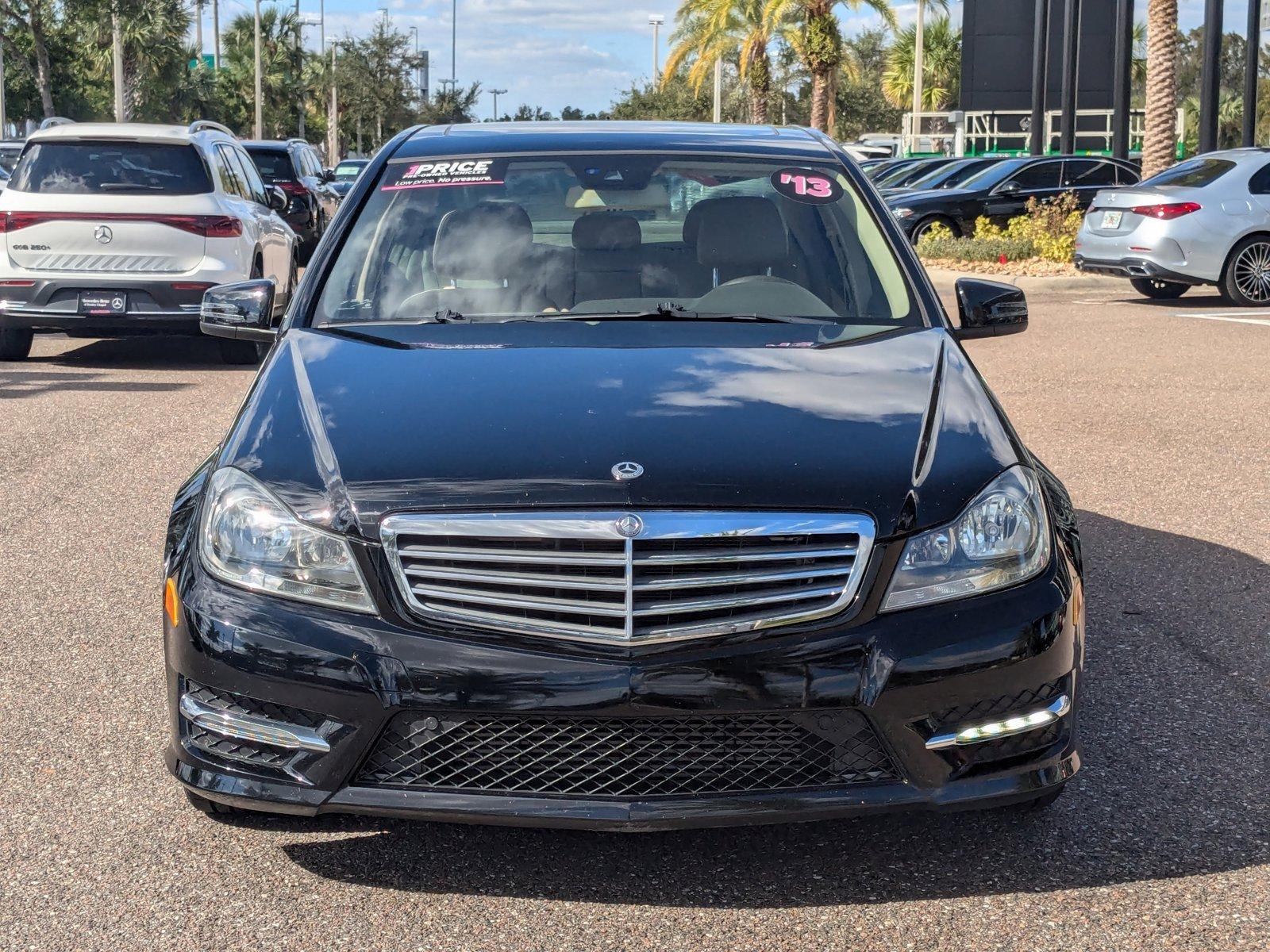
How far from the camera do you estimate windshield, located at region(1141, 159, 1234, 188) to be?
16750 mm

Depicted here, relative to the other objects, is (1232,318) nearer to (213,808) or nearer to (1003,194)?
(1003,194)

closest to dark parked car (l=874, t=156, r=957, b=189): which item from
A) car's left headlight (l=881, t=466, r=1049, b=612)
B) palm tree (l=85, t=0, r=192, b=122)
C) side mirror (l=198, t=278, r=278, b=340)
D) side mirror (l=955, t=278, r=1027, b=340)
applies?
side mirror (l=955, t=278, r=1027, b=340)

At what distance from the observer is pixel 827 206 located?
4.98 metres

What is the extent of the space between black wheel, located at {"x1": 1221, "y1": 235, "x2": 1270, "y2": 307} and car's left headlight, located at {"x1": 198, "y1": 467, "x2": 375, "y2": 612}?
49.8 feet

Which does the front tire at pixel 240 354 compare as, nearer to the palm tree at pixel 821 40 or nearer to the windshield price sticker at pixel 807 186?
the windshield price sticker at pixel 807 186

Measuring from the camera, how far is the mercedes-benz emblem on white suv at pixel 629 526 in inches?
125

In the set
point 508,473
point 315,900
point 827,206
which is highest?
point 827,206

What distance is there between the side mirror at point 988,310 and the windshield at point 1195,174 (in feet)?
41.3

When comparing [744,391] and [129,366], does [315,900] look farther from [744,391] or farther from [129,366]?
[129,366]

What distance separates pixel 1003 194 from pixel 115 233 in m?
15.7

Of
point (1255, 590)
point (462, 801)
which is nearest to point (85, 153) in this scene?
point (1255, 590)

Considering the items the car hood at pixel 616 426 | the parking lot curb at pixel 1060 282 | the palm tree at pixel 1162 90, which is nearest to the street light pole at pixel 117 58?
the palm tree at pixel 1162 90

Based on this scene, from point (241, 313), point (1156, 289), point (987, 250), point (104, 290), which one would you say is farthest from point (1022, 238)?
point (241, 313)

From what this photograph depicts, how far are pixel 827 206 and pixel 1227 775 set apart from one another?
2041 millimetres
